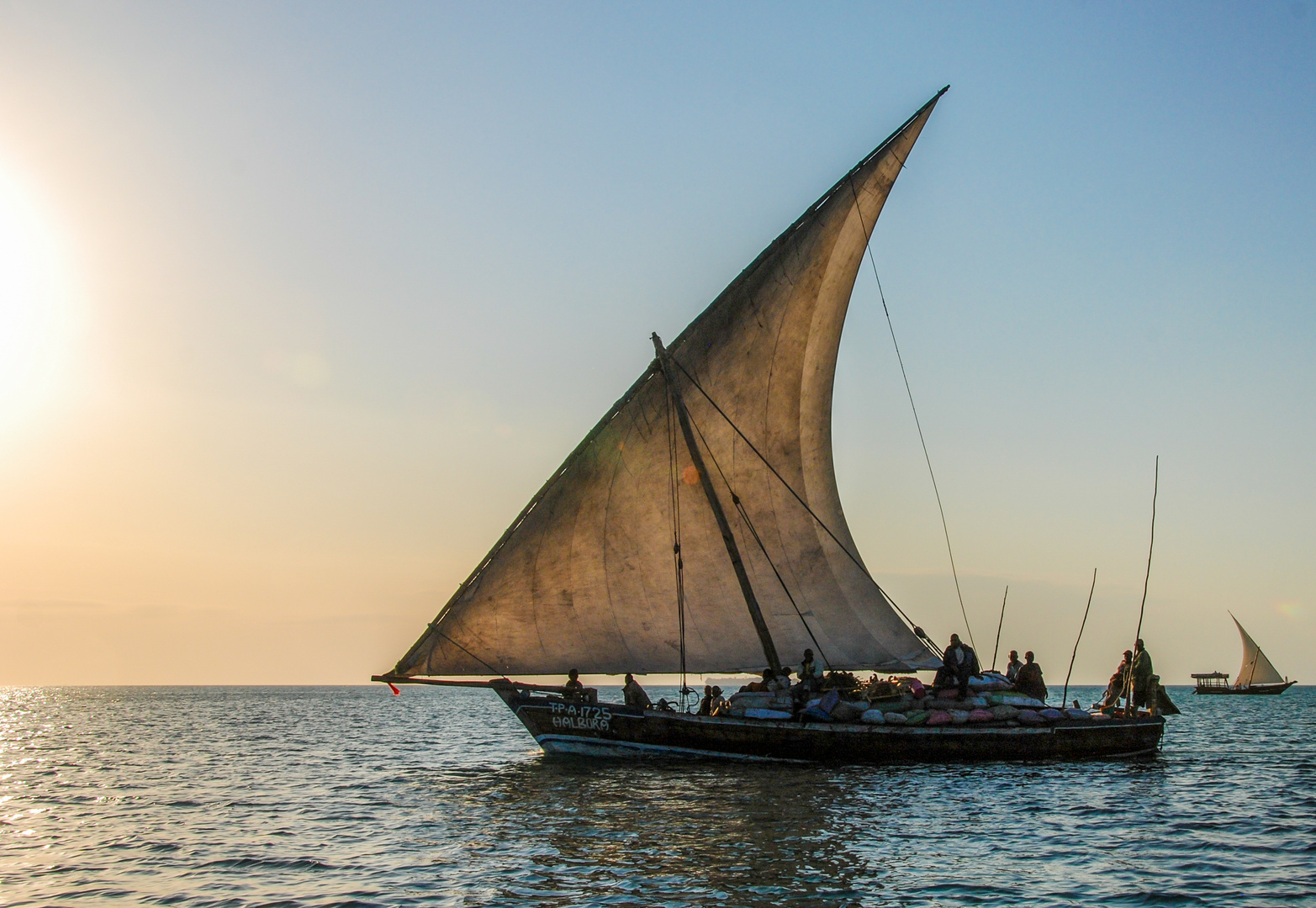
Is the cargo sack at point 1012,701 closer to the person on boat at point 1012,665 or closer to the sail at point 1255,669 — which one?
the person on boat at point 1012,665

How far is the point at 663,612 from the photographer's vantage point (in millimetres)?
28938

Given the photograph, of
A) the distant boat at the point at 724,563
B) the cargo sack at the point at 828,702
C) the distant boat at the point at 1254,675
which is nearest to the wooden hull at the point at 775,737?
the distant boat at the point at 724,563

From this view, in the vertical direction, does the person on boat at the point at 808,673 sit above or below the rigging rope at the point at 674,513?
below

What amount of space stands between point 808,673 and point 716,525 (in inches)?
181

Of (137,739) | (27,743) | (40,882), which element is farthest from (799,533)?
(27,743)

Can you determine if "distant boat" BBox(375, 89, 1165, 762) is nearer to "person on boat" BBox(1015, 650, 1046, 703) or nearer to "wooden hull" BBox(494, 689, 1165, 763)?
"wooden hull" BBox(494, 689, 1165, 763)

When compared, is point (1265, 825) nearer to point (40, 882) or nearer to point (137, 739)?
point (40, 882)

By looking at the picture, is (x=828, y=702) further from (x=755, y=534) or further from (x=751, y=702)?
(x=755, y=534)

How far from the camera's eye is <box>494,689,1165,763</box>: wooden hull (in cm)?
2697

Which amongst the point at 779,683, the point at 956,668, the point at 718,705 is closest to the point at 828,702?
the point at 779,683

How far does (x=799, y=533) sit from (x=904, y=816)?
429 inches

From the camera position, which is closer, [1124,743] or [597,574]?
[597,574]

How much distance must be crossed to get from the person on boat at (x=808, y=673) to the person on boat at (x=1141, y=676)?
9.16 meters

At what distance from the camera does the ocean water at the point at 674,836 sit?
50.2ft
